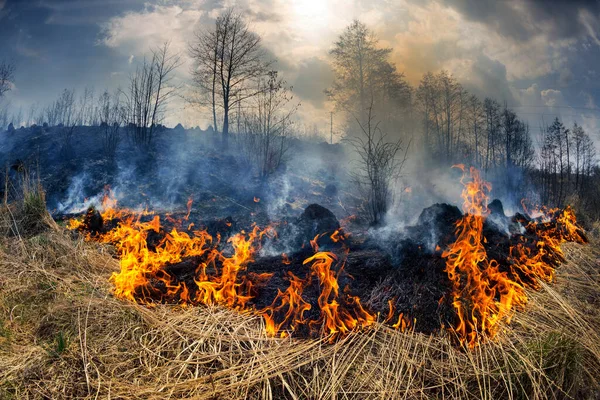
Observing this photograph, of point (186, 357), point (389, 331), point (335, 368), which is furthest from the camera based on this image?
point (389, 331)

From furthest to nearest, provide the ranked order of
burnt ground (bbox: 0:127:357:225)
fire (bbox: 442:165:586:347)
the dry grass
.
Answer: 1. burnt ground (bbox: 0:127:357:225)
2. fire (bbox: 442:165:586:347)
3. the dry grass

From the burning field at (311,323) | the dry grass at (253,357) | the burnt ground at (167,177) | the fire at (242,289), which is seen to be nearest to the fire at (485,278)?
the burning field at (311,323)

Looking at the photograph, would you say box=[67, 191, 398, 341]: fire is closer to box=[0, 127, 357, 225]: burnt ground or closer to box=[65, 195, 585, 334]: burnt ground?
box=[65, 195, 585, 334]: burnt ground

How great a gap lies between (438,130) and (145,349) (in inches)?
1173

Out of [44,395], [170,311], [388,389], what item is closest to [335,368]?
[388,389]

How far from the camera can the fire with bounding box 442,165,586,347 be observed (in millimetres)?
2527

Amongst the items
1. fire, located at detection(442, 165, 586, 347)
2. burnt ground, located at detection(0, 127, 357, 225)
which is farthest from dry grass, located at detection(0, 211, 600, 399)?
burnt ground, located at detection(0, 127, 357, 225)

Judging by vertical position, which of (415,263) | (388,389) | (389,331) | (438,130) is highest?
(438,130)

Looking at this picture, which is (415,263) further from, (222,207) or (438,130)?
(438,130)

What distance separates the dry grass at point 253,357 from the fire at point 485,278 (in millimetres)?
122

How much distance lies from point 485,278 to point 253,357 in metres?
2.40

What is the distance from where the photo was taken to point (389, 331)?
2.59 meters

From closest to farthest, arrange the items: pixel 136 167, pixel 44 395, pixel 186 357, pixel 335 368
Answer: pixel 44 395
pixel 335 368
pixel 186 357
pixel 136 167

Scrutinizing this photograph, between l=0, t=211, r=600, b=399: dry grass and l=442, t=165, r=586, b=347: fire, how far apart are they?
4.8 inches
